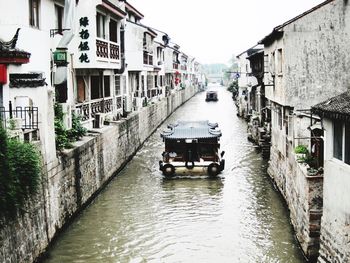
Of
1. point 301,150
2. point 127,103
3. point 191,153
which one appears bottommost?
point 191,153

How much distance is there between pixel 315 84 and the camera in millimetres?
18984

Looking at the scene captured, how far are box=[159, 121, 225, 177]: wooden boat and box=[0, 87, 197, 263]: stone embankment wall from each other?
247cm

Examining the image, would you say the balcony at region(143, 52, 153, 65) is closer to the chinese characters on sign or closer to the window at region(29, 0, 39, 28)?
the chinese characters on sign

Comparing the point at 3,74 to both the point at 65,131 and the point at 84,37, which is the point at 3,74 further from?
the point at 84,37

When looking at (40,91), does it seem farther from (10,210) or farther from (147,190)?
(147,190)

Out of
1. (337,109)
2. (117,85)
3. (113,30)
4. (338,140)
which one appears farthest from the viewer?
(117,85)

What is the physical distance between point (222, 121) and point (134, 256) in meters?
35.0

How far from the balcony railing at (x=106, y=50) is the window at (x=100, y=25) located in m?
0.62

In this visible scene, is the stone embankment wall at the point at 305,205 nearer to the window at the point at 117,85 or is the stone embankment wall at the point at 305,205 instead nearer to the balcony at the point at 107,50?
the balcony at the point at 107,50

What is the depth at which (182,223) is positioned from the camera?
16875mm

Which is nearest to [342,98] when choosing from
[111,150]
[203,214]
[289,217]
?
[289,217]

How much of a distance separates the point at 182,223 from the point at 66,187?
388 cm

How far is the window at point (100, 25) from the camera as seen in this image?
25.2 m

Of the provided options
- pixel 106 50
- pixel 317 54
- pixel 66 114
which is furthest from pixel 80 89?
pixel 317 54
